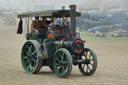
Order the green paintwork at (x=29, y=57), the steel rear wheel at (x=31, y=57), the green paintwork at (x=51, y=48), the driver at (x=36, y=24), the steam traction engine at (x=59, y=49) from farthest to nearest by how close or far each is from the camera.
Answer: the driver at (x=36, y=24)
the green paintwork at (x=29, y=57)
the steel rear wheel at (x=31, y=57)
the green paintwork at (x=51, y=48)
the steam traction engine at (x=59, y=49)

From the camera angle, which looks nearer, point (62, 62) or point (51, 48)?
point (62, 62)

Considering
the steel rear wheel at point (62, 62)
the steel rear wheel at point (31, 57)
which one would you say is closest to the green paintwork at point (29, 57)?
the steel rear wheel at point (31, 57)

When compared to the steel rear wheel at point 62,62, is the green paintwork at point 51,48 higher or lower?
higher

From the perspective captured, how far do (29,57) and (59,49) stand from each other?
1733 mm

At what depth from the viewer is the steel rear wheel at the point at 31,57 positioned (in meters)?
12.8

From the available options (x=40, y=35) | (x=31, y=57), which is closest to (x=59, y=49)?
(x=40, y=35)

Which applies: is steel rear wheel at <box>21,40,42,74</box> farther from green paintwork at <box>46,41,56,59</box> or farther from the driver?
the driver

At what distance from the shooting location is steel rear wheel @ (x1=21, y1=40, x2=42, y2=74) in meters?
12.8

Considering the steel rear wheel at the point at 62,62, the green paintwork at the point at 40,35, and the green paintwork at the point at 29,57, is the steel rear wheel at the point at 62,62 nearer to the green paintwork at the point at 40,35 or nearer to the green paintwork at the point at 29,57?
the green paintwork at the point at 29,57

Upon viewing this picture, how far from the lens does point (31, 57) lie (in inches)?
523

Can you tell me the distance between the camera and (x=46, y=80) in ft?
37.2

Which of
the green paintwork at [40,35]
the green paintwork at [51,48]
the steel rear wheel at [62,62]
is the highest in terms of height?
the green paintwork at [40,35]

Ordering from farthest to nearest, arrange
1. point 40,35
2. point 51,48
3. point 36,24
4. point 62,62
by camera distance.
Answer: point 36,24 < point 40,35 < point 51,48 < point 62,62

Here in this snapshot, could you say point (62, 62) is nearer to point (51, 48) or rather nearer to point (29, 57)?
point (51, 48)
